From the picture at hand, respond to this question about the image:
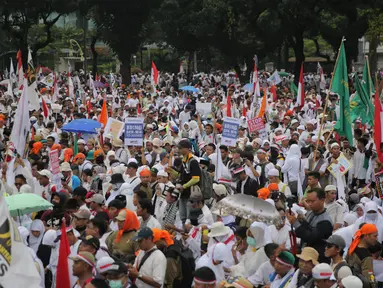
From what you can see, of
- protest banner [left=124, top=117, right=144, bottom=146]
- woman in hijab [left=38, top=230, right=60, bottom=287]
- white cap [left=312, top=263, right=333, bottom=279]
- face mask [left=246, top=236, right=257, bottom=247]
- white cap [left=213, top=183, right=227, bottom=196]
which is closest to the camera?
white cap [left=312, top=263, right=333, bottom=279]

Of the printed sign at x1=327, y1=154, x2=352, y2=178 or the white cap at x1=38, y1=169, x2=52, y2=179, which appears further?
the printed sign at x1=327, y1=154, x2=352, y2=178

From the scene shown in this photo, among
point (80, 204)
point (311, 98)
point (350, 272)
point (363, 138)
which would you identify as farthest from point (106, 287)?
point (311, 98)

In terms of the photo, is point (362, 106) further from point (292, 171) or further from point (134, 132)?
point (134, 132)

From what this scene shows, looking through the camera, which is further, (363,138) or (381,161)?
(363,138)

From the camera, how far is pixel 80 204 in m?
10.2

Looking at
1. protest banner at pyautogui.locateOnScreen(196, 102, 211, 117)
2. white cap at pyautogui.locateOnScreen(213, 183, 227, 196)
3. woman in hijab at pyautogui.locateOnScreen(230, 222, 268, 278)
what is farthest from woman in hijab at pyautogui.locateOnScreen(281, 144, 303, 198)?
protest banner at pyautogui.locateOnScreen(196, 102, 211, 117)

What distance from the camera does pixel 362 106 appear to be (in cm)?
1742

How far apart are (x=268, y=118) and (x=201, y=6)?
25.9 meters

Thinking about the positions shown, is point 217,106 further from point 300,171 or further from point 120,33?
point 120,33

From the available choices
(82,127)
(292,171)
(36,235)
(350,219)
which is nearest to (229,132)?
(292,171)

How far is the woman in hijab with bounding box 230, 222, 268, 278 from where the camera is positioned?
26.4ft

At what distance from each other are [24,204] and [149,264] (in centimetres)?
179

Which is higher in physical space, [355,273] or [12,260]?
[12,260]

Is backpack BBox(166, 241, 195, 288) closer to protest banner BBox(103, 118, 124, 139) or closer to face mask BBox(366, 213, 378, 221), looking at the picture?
face mask BBox(366, 213, 378, 221)
